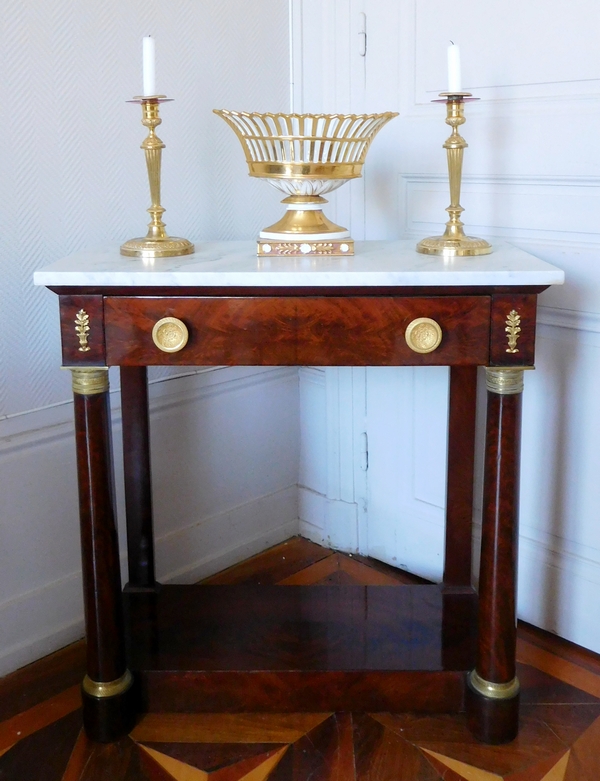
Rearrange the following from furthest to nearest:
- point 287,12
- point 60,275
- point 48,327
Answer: point 287,12 < point 48,327 < point 60,275

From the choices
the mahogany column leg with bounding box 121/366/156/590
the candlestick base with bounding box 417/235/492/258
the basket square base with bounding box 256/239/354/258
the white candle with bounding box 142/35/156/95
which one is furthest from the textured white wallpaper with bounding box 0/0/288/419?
the candlestick base with bounding box 417/235/492/258

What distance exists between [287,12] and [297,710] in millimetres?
1521

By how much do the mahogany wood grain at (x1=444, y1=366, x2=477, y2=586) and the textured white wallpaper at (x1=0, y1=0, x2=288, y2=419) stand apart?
0.66m

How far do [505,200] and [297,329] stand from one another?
639mm

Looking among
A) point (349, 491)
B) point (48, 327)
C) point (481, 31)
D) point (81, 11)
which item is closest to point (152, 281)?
point (48, 327)

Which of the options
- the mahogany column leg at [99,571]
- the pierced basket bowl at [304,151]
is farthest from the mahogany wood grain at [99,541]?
the pierced basket bowl at [304,151]

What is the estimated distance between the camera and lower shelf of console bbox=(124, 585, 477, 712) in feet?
4.69

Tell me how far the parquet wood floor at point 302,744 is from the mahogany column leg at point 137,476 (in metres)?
0.25

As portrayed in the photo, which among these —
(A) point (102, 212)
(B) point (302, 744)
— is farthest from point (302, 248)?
(B) point (302, 744)

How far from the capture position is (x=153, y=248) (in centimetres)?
135

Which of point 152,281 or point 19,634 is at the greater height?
point 152,281

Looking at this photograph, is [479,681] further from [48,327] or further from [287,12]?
[287,12]

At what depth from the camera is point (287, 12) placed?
74.1 inches

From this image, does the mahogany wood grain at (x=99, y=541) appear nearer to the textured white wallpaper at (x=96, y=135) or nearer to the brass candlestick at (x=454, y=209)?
the textured white wallpaper at (x=96, y=135)
